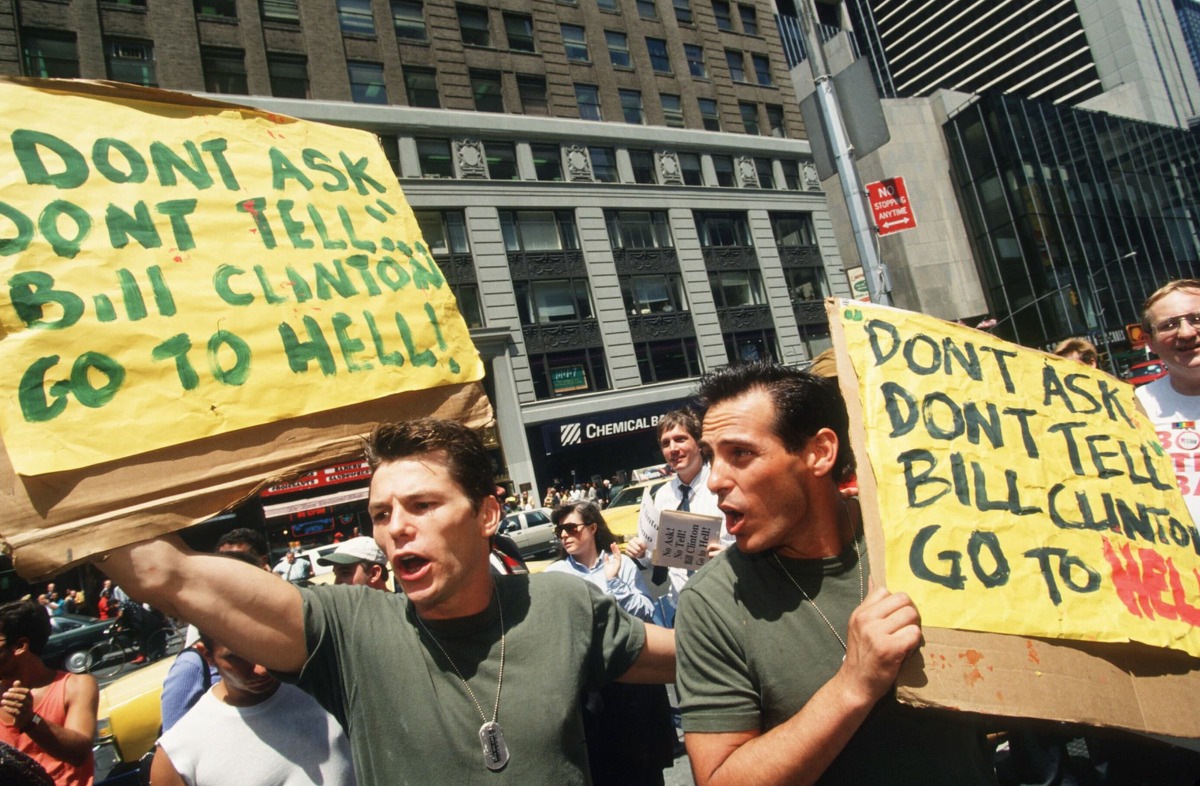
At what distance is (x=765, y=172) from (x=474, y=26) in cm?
1396

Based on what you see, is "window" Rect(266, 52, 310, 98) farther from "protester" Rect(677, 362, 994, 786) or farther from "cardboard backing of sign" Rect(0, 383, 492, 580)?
"protester" Rect(677, 362, 994, 786)

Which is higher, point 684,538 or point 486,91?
point 486,91

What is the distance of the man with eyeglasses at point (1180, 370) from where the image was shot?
2859 millimetres

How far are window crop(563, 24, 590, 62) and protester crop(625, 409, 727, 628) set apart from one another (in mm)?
26005

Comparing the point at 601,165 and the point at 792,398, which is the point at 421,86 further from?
the point at 792,398

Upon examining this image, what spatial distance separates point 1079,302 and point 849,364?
46.6 m

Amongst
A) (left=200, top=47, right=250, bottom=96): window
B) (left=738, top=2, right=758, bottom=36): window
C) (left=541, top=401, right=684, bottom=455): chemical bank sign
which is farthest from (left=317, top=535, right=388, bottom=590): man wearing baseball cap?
(left=738, top=2, right=758, bottom=36): window

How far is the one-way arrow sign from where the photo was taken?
780cm

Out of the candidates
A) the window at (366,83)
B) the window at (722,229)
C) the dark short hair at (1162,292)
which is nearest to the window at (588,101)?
the window at (722,229)

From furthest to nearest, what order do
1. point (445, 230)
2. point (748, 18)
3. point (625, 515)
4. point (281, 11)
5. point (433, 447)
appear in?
point (748, 18)
point (445, 230)
point (281, 11)
point (625, 515)
point (433, 447)

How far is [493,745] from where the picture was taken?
5.65ft

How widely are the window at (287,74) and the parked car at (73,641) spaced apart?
1641 cm

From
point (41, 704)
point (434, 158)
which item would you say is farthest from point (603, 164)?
point (41, 704)

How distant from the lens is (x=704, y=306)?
27.6 m
